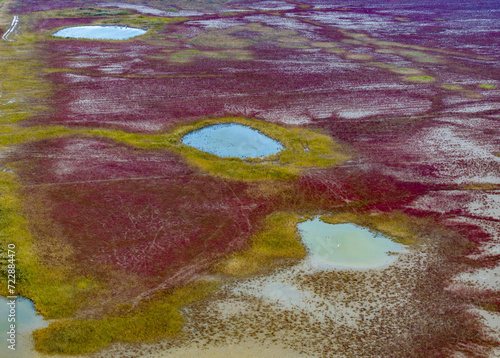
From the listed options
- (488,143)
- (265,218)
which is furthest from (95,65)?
(488,143)

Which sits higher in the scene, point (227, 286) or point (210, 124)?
point (210, 124)

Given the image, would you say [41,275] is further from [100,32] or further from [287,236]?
[100,32]

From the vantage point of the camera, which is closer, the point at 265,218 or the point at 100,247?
the point at 100,247

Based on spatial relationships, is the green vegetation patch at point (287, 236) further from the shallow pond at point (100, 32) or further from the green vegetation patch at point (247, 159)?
the shallow pond at point (100, 32)

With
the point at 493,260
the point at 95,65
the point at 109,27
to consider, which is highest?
the point at 109,27

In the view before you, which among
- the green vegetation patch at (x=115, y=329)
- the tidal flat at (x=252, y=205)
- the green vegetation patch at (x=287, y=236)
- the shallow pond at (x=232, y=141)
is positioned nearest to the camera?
the green vegetation patch at (x=115, y=329)

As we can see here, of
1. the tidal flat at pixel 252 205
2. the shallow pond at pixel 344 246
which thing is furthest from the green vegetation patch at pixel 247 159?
the shallow pond at pixel 344 246

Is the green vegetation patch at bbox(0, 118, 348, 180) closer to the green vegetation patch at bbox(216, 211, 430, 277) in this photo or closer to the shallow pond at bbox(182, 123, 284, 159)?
the shallow pond at bbox(182, 123, 284, 159)

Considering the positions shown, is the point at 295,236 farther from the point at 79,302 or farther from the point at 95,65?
the point at 95,65
